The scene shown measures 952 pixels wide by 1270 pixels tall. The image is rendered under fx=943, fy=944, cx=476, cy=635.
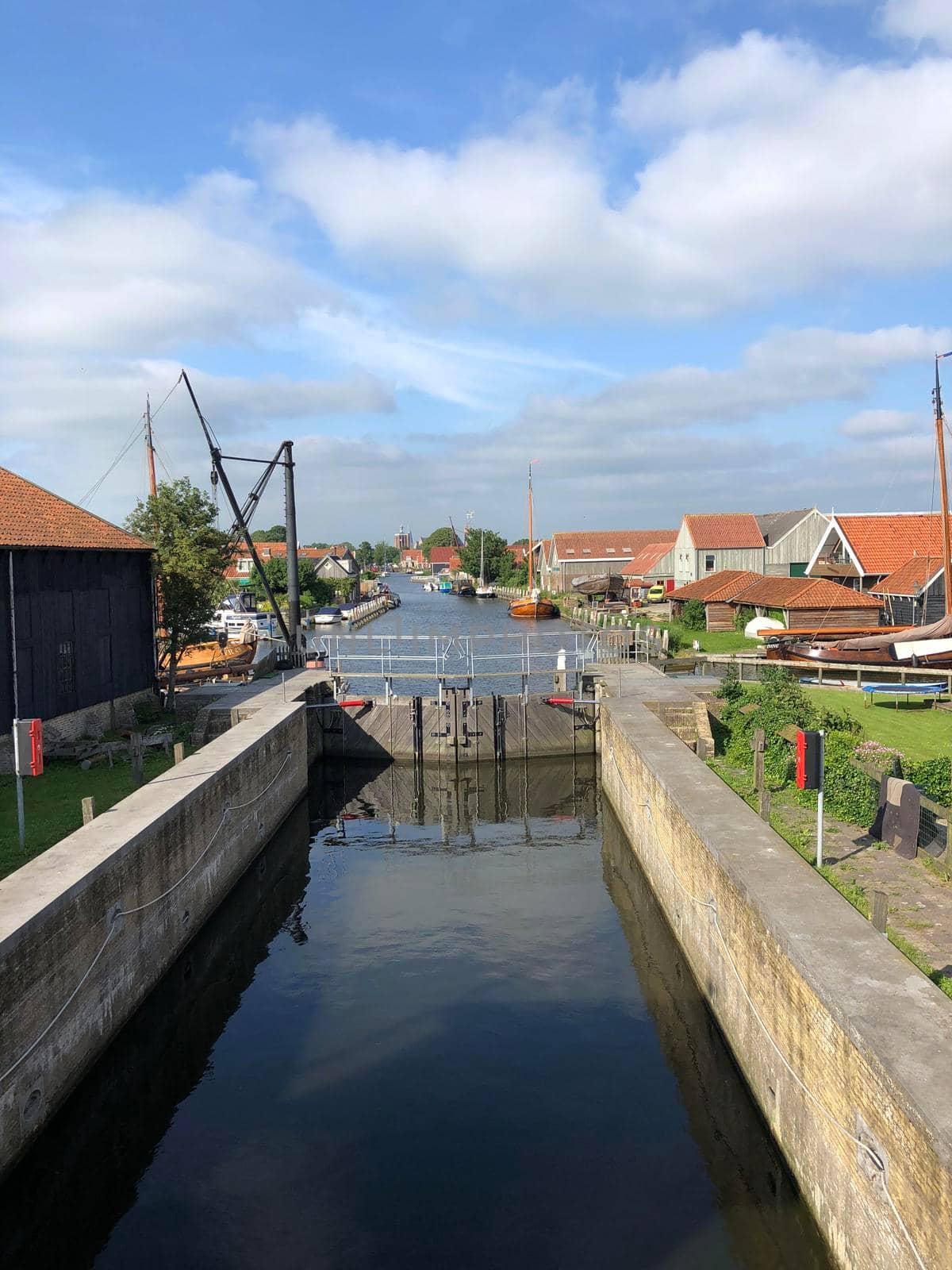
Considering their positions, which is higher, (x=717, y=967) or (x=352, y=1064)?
(x=717, y=967)

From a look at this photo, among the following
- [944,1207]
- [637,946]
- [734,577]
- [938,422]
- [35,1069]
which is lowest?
[637,946]

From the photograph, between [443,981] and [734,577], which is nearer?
[443,981]

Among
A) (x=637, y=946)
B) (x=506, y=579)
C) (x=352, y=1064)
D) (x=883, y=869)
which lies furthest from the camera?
(x=506, y=579)

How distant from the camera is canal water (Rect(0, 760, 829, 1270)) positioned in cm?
958

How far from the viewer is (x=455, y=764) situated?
3034 centimetres

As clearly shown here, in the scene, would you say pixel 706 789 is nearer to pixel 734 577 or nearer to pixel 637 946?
pixel 637 946

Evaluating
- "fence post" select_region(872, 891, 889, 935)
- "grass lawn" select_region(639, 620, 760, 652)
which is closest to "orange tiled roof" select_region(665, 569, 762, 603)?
"grass lawn" select_region(639, 620, 760, 652)

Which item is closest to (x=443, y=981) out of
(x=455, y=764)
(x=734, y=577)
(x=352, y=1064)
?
(x=352, y=1064)

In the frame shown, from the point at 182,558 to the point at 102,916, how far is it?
1914cm

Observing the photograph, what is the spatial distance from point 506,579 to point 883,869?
4624 inches

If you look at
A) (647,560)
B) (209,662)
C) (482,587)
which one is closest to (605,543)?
(647,560)

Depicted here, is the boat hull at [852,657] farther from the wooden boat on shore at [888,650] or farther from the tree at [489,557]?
the tree at [489,557]

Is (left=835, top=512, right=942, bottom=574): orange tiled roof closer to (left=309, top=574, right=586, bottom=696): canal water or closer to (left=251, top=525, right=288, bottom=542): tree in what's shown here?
(left=309, top=574, right=586, bottom=696): canal water

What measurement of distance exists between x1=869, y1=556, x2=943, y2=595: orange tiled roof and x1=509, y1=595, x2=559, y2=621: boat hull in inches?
1676
